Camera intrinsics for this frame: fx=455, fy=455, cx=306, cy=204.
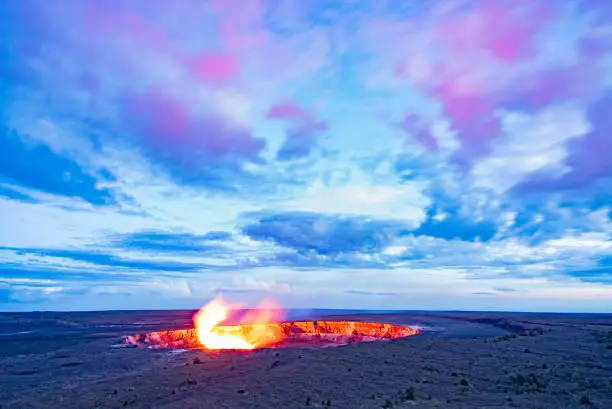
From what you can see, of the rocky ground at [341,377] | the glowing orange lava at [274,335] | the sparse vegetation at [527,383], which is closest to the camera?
the rocky ground at [341,377]

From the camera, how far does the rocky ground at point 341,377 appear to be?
19.0 meters

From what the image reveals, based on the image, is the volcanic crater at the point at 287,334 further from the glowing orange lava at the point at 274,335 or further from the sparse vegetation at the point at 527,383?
the sparse vegetation at the point at 527,383

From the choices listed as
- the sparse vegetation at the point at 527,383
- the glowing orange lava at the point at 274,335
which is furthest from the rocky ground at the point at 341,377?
the glowing orange lava at the point at 274,335

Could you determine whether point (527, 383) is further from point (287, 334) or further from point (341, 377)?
point (287, 334)

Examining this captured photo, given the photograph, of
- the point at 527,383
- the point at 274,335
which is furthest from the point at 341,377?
the point at 274,335

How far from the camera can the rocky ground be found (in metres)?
19.0

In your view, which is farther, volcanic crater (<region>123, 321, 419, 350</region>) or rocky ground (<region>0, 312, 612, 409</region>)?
volcanic crater (<region>123, 321, 419, 350</region>)

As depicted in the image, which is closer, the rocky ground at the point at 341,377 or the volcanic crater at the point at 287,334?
the rocky ground at the point at 341,377

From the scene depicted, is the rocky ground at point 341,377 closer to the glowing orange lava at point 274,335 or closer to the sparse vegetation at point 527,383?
the sparse vegetation at point 527,383

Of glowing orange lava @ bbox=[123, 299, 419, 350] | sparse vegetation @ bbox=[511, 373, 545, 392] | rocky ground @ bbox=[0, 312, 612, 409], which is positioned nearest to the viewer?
rocky ground @ bbox=[0, 312, 612, 409]

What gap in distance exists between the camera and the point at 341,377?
23.8m

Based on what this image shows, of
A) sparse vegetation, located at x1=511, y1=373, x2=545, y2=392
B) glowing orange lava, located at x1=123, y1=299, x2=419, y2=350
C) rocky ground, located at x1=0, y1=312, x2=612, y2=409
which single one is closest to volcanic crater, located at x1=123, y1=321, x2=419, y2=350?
glowing orange lava, located at x1=123, y1=299, x2=419, y2=350

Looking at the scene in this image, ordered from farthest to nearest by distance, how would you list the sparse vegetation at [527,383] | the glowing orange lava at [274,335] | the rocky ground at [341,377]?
the glowing orange lava at [274,335] → the sparse vegetation at [527,383] → the rocky ground at [341,377]

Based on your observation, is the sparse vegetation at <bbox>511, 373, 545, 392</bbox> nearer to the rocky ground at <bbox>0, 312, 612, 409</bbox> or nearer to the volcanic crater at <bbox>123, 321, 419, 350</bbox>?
the rocky ground at <bbox>0, 312, 612, 409</bbox>
